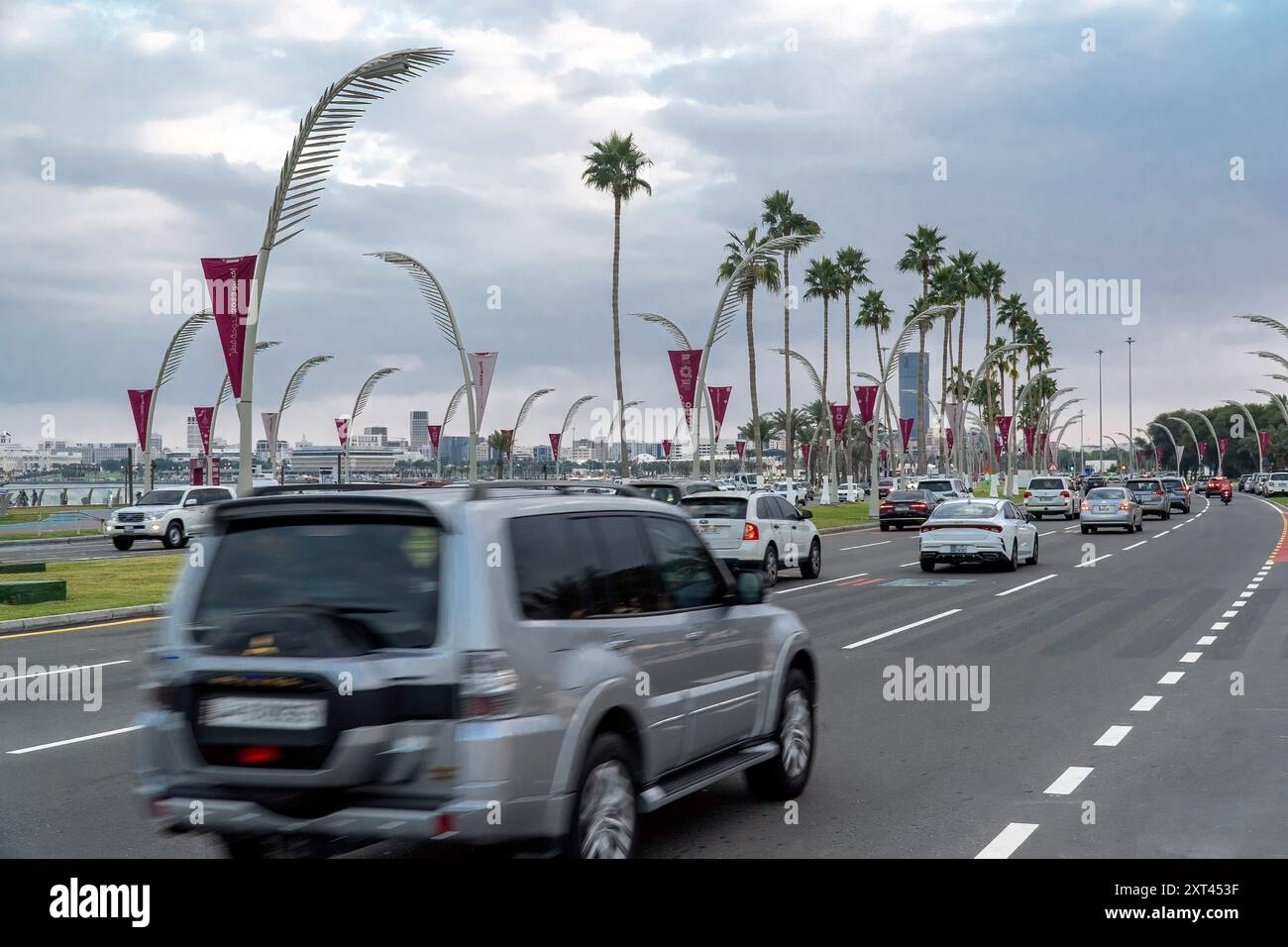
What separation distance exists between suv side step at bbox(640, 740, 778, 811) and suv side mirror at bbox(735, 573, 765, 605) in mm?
784

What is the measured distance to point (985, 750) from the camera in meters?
9.30

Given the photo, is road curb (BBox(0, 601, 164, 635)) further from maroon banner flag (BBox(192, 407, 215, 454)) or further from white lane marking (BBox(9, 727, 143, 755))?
maroon banner flag (BBox(192, 407, 215, 454))

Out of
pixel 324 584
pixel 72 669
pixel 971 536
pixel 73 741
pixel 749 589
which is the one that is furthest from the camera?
pixel 971 536

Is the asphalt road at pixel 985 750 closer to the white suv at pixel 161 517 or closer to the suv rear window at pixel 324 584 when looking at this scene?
the suv rear window at pixel 324 584

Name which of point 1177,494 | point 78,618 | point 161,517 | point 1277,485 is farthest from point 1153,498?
point 1277,485

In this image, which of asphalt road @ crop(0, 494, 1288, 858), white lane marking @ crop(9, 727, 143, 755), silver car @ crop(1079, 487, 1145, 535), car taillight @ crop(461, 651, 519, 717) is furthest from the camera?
silver car @ crop(1079, 487, 1145, 535)

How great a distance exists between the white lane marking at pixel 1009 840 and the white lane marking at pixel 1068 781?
874 mm

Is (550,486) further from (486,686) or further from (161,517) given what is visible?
(161,517)

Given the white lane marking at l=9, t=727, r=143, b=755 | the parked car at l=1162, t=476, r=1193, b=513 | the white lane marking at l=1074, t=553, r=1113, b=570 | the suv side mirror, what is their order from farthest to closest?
the parked car at l=1162, t=476, r=1193, b=513, the white lane marking at l=1074, t=553, r=1113, b=570, the white lane marking at l=9, t=727, r=143, b=755, the suv side mirror

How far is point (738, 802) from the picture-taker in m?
7.82

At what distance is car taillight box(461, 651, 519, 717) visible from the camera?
16.9 feet

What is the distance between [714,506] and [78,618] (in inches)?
430

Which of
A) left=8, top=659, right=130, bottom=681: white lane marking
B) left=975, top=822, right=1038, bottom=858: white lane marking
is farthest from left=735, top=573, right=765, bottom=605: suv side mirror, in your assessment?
left=8, top=659, right=130, bottom=681: white lane marking
